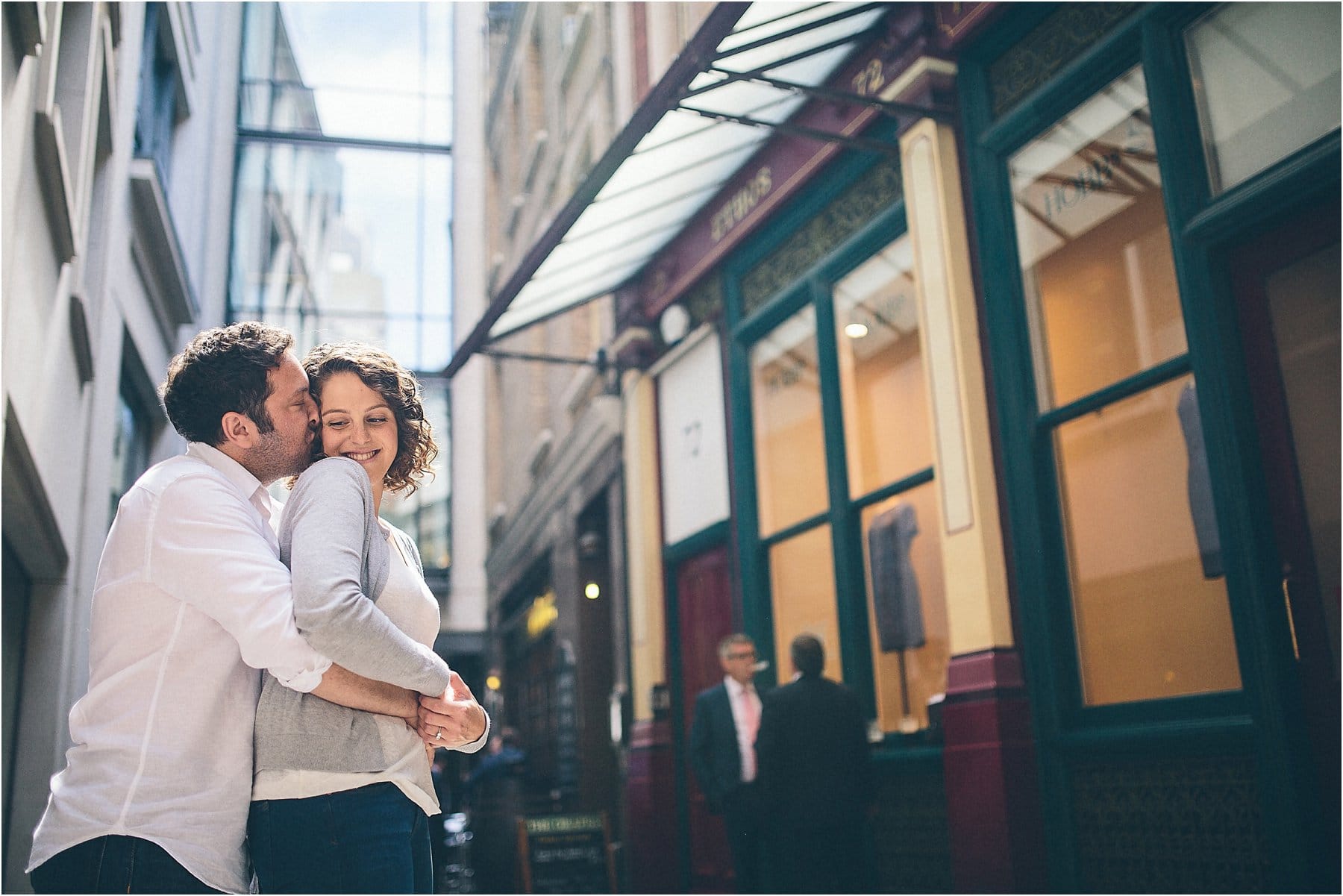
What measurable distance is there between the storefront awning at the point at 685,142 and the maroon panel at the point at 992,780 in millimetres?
2994

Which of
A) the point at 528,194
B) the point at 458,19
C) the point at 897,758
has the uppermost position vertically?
the point at 458,19

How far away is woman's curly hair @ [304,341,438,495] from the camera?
234 cm

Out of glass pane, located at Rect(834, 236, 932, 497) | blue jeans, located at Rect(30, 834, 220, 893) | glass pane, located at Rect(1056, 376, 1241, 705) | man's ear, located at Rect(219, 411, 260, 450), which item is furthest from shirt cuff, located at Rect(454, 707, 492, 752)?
glass pane, located at Rect(834, 236, 932, 497)

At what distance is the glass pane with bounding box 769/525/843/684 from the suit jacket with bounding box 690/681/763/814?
0.92 meters

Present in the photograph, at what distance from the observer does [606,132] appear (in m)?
12.0

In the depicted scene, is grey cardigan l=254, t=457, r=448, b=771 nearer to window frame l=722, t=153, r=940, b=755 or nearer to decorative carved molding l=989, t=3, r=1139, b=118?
decorative carved molding l=989, t=3, r=1139, b=118

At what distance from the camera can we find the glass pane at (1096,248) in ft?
17.4

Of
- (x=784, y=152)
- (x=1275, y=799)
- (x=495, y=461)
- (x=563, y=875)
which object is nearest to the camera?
(x=1275, y=799)

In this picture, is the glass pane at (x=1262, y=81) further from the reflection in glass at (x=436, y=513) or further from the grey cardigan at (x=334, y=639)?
the reflection in glass at (x=436, y=513)

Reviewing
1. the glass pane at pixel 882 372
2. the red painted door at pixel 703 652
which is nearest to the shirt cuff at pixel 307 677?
A: the glass pane at pixel 882 372

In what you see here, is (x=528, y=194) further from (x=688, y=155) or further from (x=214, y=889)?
(x=214, y=889)

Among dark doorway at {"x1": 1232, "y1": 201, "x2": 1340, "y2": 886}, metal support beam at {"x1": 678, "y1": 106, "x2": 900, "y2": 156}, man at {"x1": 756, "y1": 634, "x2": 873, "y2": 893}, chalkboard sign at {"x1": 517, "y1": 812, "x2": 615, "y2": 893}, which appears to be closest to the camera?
dark doorway at {"x1": 1232, "y1": 201, "x2": 1340, "y2": 886}

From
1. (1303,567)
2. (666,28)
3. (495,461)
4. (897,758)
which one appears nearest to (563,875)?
(897,758)

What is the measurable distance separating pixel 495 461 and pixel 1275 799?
1883 centimetres
